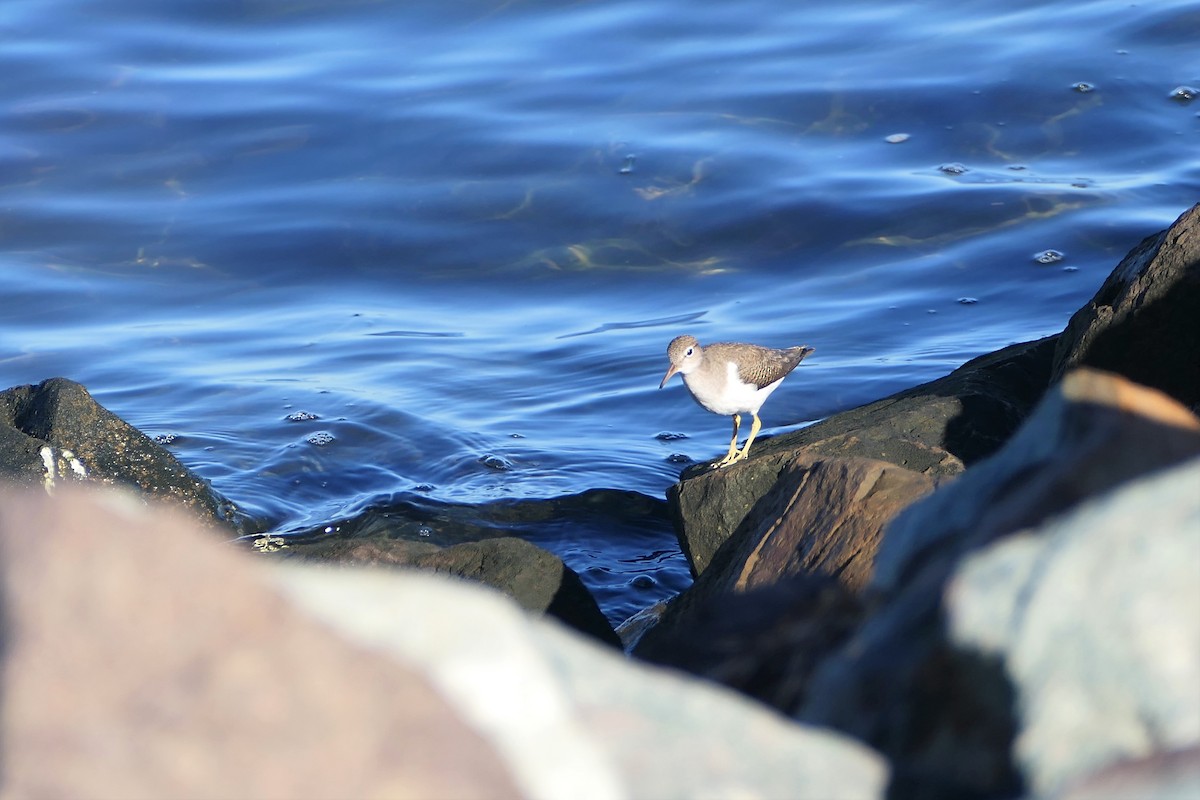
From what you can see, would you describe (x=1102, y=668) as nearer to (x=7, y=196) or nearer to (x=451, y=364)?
(x=451, y=364)

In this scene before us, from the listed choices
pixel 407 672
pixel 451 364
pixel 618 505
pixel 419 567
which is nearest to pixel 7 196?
pixel 451 364

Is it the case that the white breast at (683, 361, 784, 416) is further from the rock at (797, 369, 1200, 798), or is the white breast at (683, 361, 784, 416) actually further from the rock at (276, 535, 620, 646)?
the rock at (797, 369, 1200, 798)

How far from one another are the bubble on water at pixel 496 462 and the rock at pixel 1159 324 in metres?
4.15

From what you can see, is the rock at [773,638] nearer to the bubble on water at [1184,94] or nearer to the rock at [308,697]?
the rock at [308,697]

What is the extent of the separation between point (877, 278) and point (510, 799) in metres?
9.39

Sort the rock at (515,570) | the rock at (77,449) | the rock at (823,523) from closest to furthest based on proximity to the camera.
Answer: the rock at (823,523) < the rock at (515,570) < the rock at (77,449)

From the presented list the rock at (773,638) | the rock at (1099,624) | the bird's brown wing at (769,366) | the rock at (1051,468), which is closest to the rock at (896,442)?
the bird's brown wing at (769,366)

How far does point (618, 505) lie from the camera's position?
7.94 metres

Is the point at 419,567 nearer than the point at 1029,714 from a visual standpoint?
No

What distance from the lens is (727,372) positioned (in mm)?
7578

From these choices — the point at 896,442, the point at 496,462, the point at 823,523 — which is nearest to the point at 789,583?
the point at 823,523

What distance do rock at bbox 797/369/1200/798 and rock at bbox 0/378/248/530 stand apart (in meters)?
4.86

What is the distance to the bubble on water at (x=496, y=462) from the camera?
845 cm

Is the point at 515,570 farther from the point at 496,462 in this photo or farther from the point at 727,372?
the point at 496,462
